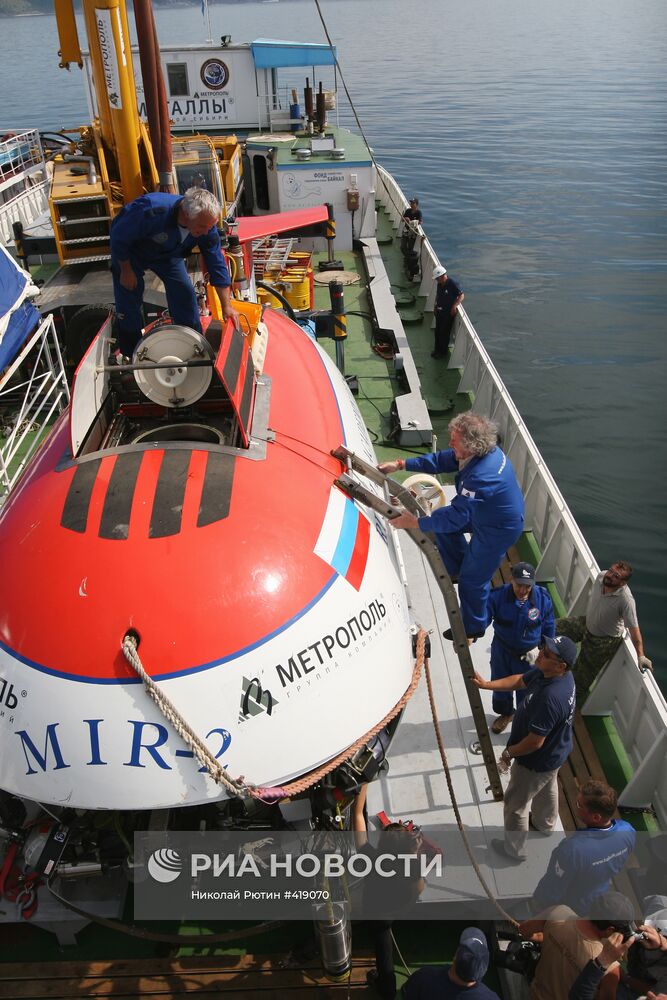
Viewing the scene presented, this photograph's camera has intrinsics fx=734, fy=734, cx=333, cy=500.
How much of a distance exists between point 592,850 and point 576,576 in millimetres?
2856

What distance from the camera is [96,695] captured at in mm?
3014

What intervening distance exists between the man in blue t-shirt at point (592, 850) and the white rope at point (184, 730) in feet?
5.26

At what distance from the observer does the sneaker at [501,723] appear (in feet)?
16.1

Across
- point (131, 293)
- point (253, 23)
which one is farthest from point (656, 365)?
point (253, 23)

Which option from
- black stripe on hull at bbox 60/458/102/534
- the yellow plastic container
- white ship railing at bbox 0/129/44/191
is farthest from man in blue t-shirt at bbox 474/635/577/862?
white ship railing at bbox 0/129/44/191

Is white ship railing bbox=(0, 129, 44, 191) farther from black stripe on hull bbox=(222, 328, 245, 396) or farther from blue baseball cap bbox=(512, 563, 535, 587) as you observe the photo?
blue baseball cap bbox=(512, 563, 535, 587)

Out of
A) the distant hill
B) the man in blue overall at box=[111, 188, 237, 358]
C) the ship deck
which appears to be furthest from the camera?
the distant hill

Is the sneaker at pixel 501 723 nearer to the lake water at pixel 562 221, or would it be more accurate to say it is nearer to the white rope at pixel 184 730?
the white rope at pixel 184 730

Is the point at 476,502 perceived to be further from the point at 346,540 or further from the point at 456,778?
the point at 456,778

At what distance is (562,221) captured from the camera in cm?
2231

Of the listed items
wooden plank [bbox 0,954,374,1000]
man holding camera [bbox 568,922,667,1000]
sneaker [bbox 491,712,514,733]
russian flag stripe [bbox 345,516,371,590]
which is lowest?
wooden plank [bbox 0,954,374,1000]

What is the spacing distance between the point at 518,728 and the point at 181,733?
1956 mm

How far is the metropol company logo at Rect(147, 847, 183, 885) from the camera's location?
353 cm

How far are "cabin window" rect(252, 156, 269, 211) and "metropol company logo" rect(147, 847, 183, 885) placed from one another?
13.6 metres
